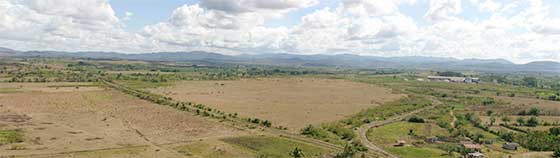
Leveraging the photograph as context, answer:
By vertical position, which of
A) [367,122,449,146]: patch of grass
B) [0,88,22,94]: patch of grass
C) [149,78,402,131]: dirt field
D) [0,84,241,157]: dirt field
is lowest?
[149,78,402,131]: dirt field

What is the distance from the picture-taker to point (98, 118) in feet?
211

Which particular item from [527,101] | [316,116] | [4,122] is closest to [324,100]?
[316,116]

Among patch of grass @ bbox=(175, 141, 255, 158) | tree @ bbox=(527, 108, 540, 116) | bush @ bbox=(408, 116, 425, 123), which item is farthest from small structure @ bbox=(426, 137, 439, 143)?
tree @ bbox=(527, 108, 540, 116)

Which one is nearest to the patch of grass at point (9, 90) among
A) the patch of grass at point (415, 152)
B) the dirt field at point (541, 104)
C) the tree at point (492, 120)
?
the patch of grass at point (415, 152)

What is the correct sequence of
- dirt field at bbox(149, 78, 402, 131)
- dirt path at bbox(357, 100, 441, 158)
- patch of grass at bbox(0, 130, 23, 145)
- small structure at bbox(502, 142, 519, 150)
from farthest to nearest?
1. dirt field at bbox(149, 78, 402, 131)
2. small structure at bbox(502, 142, 519, 150)
3. dirt path at bbox(357, 100, 441, 158)
4. patch of grass at bbox(0, 130, 23, 145)

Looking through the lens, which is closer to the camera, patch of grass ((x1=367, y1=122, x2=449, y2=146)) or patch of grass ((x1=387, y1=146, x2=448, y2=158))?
patch of grass ((x1=387, y1=146, x2=448, y2=158))

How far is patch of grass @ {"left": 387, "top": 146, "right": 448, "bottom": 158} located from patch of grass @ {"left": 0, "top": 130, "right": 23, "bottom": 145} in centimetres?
3882

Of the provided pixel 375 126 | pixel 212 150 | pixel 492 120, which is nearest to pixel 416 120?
pixel 375 126

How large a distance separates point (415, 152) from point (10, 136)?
140 ft

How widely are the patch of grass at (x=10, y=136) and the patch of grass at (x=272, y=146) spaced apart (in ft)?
70.3

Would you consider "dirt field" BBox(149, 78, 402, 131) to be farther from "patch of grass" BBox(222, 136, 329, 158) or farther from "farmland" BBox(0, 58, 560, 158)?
"patch of grass" BBox(222, 136, 329, 158)

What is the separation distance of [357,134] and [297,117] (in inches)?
626

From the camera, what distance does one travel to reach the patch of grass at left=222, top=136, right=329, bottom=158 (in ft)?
149

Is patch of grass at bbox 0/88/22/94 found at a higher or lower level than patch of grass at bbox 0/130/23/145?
higher
